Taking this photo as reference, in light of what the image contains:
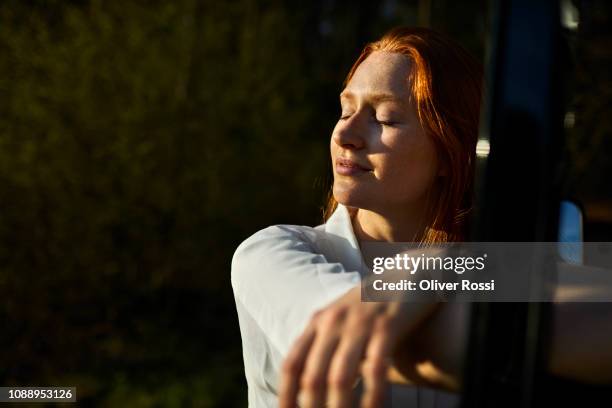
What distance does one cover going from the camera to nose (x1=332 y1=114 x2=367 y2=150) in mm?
1397

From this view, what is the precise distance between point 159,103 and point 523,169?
4.52 meters

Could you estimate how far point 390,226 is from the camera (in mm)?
1539

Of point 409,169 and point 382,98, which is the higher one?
point 382,98

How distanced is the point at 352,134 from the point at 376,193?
125 mm

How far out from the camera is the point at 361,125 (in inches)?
55.6

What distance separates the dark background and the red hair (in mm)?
2232

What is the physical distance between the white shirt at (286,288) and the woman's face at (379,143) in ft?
0.37

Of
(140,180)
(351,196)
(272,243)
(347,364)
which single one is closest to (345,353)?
(347,364)

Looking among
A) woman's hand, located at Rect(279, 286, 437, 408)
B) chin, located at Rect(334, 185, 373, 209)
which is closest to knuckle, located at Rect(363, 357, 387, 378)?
woman's hand, located at Rect(279, 286, 437, 408)

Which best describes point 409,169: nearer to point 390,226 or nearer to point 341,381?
point 390,226

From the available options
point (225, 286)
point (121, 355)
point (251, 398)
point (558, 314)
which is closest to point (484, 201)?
point (558, 314)

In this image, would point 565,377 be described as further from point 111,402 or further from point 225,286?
point 225,286

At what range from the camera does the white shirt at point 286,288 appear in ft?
3.39

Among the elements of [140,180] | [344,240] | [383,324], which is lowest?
[140,180]
